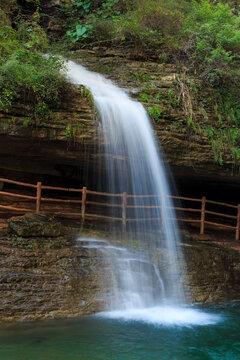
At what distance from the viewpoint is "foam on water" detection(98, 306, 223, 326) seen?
247 inches

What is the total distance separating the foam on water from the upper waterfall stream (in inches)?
1.6

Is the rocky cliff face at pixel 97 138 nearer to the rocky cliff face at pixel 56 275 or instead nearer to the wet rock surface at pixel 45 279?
the rocky cliff face at pixel 56 275

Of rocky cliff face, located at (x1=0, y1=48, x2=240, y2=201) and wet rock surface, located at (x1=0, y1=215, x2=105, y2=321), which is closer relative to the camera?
wet rock surface, located at (x1=0, y1=215, x2=105, y2=321)

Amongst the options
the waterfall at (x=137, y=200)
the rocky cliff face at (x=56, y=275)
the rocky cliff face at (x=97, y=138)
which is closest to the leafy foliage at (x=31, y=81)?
the rocky cliff face at (x=97, y=138)

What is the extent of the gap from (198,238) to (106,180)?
4.09m

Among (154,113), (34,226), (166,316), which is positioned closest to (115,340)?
(166,316)

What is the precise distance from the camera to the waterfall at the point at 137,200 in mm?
7312

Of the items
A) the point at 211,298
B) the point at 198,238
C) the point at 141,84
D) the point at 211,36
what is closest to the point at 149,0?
the point at 211,36

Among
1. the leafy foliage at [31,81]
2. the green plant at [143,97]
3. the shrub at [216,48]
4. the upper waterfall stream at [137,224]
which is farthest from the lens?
the shrub at [216,48]

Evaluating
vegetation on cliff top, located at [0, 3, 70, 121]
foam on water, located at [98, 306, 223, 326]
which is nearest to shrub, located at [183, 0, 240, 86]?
vegetation on cliff top, located at [0, 3, 70, 121]

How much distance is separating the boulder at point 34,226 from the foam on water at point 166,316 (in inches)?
85.4

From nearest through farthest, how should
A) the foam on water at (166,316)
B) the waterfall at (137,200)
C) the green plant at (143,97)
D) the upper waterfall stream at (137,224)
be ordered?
the foam on water at (166,316) < the upper waterfall stream at (137,224) < the waterfall at (137,200) < the green plant at (143,97)

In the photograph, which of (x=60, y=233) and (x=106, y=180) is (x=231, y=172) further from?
(x=60, y=233)

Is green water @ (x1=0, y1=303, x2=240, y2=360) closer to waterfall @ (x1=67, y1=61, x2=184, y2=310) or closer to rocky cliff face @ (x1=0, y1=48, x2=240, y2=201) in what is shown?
waterfall @ (x1=67, y1=61, x2=184, y2=310)
